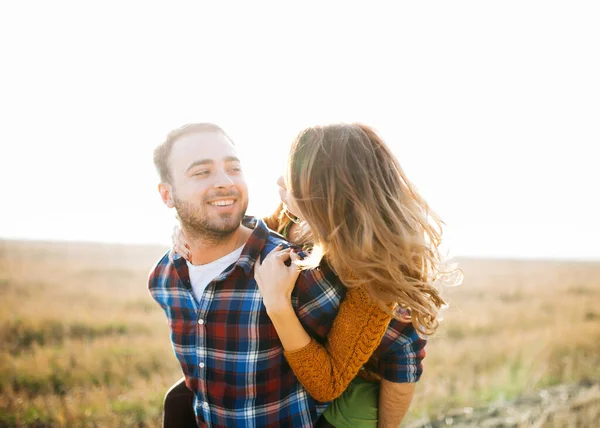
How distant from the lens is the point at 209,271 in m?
3.08

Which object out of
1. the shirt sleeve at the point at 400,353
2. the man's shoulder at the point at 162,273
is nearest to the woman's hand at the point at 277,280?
the shirt sleeve at the point at 400,353

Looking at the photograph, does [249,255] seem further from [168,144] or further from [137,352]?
[137,352]

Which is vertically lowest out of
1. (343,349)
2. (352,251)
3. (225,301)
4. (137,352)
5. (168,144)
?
(137,352)

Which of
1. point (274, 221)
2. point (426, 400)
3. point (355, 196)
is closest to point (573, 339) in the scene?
point (426, 400)

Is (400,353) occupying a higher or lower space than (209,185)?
lower

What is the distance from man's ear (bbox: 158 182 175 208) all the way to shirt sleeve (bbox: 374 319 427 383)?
159cm

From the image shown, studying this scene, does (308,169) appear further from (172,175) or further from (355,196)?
(172,175)

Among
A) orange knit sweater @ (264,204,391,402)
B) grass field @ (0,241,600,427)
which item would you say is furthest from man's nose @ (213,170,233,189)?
grass field @ (0,241,600,427)

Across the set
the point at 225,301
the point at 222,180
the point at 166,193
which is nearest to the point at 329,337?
the point at 225,301

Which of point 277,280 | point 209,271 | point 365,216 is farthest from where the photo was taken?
point 209,271

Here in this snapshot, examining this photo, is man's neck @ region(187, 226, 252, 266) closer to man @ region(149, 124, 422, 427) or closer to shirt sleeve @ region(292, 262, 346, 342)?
man @ region(149, 124, 422, 427)

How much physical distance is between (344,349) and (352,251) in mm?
519

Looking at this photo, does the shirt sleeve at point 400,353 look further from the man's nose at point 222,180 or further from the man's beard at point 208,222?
the man's nose at point 222,180

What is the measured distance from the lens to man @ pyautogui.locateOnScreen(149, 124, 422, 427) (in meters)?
2.77
